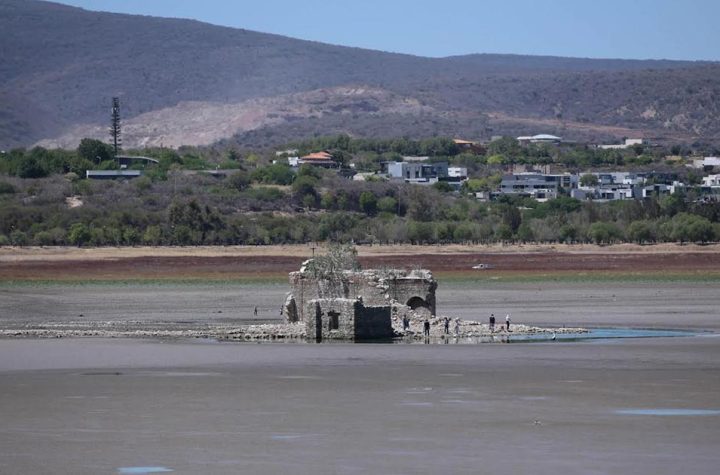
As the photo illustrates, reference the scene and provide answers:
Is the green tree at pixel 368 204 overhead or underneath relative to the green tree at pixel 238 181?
underneath

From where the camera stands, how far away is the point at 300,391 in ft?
94.4

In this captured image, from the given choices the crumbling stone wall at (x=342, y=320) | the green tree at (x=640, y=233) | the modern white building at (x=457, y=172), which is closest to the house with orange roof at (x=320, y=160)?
the modern white building at (x=457, y=172)

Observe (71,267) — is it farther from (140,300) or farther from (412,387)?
(412,387)

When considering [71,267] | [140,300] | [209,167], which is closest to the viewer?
[140,300]

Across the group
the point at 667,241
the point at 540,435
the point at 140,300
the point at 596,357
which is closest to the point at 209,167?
the point at 667,241

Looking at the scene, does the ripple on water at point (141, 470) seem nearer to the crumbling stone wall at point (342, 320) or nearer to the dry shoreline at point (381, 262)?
the crumbling stone wall at point (342, 320)

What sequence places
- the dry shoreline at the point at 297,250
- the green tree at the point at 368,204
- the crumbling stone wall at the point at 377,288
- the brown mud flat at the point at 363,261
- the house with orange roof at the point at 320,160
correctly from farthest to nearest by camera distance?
the house with orange roof at the point at 320,160, the green tree at the point at 368,204, the dry shoreline at the point at 297,250, the brown mud flat at the point at 363,261, the crumbling stone wall at the point at 377,288

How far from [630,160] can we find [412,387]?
555ft

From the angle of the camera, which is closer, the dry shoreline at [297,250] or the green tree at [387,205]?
the dry shoreline at [297,250]

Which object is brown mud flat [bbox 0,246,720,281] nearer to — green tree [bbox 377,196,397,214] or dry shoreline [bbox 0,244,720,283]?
dry shoreline [bbox 0,244,720,283]

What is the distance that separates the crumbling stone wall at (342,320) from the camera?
1580 inches

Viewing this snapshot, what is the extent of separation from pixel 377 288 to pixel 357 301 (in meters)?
2.20

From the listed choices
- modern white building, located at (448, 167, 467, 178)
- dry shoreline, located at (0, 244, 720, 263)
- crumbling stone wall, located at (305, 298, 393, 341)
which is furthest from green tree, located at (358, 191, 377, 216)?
crumbling stone wall, located at (305, 298, 393, 341)

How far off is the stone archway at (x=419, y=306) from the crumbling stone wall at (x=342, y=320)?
2191 millimetres
